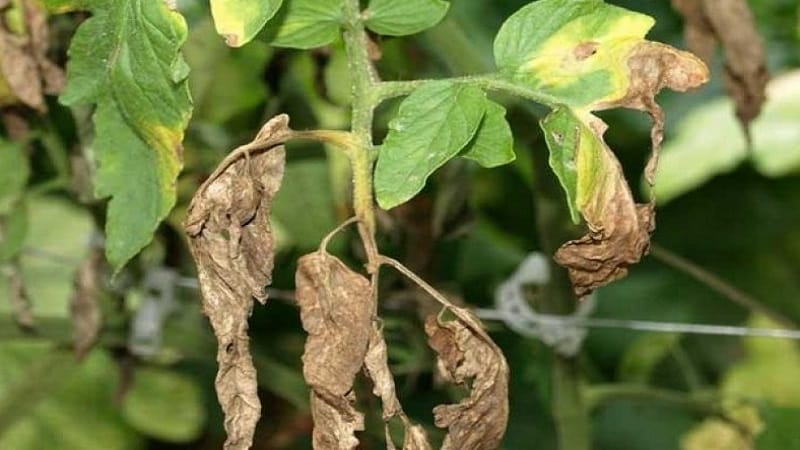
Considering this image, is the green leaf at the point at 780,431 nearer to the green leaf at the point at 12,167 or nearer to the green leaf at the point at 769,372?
the green leaf at the point at 769,372

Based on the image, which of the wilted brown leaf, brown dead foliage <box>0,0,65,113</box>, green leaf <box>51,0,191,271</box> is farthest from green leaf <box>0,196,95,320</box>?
green leaf <box>51,0,191,271</box>

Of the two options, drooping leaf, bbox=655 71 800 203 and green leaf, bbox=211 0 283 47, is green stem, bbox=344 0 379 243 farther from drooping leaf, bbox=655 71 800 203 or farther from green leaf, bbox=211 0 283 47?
drooping leaf, bbox=655 71 800 203

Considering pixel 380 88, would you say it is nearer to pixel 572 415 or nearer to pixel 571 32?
pixel 571 32

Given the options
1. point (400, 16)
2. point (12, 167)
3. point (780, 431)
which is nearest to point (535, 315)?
point (780, 431)

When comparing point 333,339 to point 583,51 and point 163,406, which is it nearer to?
point 583,51

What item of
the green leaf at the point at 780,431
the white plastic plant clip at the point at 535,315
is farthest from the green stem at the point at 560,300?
the green leaf at the point at 780,431
